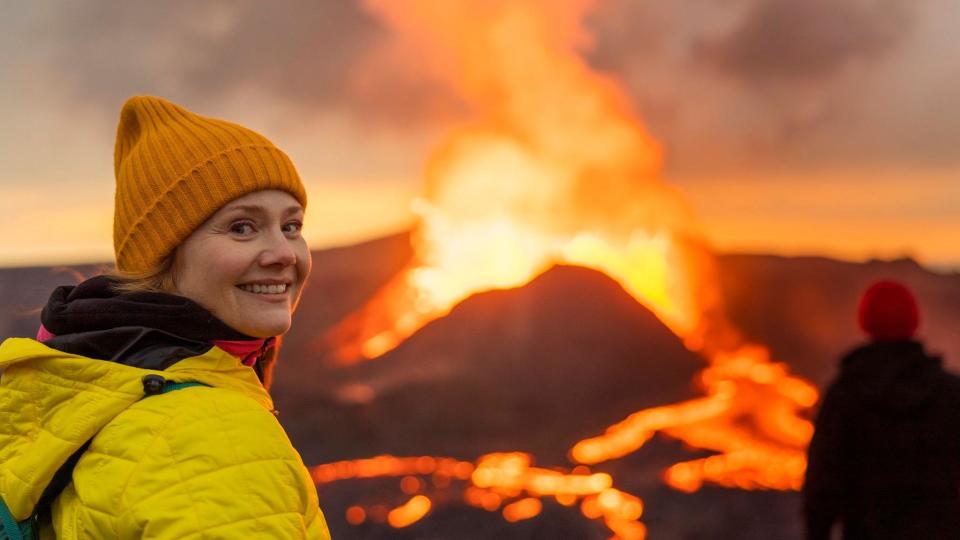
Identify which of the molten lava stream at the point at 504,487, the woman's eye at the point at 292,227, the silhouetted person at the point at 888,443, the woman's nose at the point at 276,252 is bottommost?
the woman's nose at the point at 276,252

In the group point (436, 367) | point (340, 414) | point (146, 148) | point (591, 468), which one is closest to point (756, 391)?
point (591, 468)

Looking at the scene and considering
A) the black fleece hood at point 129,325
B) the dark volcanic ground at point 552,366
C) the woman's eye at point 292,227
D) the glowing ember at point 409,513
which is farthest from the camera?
the dark volcanic ground at point 552,366

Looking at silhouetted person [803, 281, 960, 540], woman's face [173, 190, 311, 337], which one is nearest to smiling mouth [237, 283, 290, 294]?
woman's face [173, 190, 311, 337]

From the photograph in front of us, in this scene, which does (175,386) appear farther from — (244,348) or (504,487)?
(504,487)

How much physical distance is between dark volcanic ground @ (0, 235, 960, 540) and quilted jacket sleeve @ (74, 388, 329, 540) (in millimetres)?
7936

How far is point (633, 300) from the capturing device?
13594 millimetres

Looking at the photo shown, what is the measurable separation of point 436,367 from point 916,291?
19.9 feet

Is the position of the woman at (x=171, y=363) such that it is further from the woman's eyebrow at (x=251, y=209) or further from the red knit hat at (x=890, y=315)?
the red knit hat at (x=890, y=315)

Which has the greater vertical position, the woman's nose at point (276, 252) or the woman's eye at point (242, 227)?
the woman's eye at point (242, 227)

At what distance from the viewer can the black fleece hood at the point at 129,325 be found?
1884 millimetres

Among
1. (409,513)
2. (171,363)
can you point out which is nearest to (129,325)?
(171,363)

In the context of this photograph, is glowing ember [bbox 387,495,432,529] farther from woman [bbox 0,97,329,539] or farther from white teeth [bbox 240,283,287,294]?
white teeth [bbox 240,283,287,294]

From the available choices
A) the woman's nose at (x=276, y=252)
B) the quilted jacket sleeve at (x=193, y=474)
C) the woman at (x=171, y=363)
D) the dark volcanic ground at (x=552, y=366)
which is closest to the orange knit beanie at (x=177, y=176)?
the woman at (x=171, y=363)

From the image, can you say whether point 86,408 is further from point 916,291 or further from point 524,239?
point 916,291
